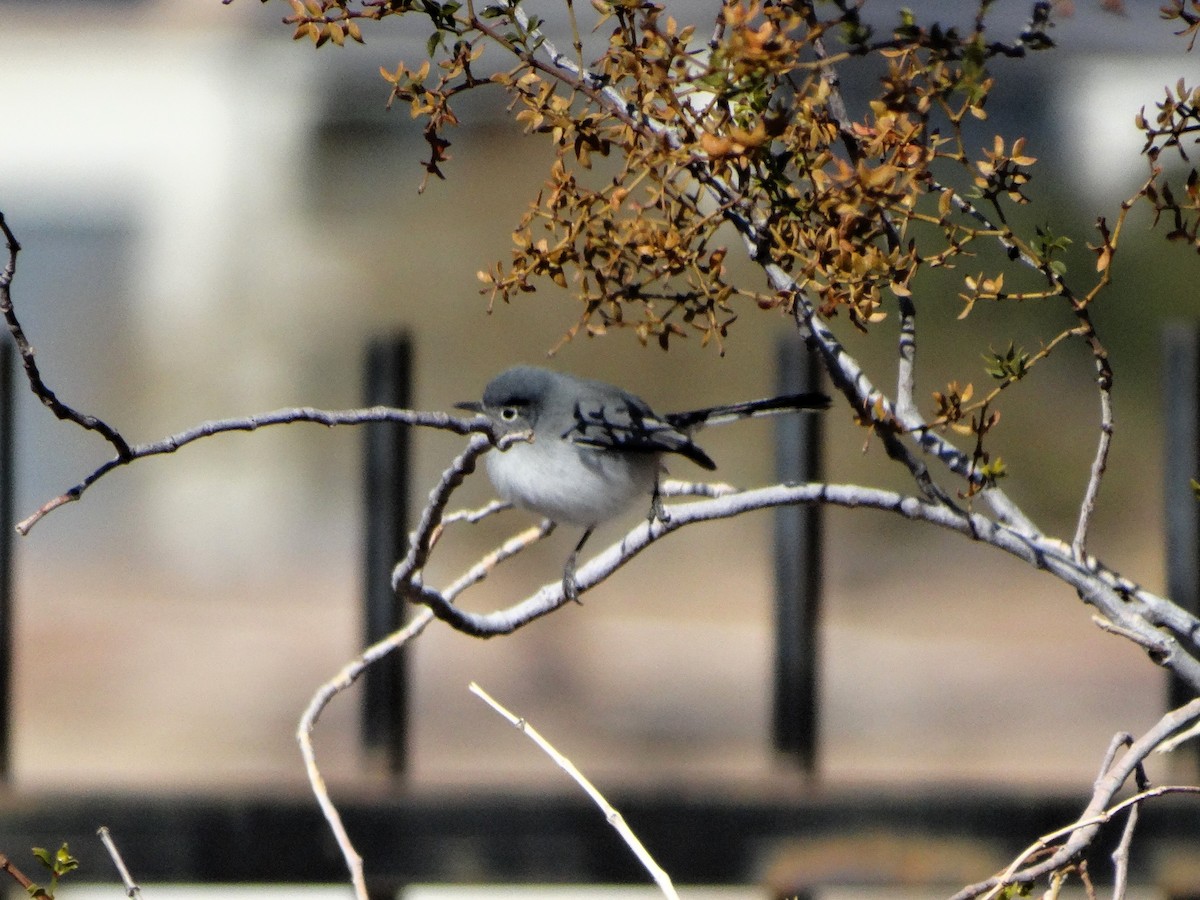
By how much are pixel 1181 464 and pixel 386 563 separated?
1.34 meters

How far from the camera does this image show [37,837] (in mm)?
2582

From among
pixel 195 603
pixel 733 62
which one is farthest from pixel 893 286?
pixel 195 603

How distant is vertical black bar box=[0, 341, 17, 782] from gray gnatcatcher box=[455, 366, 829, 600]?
83 cm

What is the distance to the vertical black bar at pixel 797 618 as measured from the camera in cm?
258

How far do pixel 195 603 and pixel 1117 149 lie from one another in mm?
7765

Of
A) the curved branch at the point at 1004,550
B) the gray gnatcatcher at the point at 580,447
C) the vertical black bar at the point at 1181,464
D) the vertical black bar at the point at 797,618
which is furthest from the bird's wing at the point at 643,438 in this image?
the curved branch at the point at 1004,550

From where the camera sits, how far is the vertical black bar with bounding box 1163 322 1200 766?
2.49 meters

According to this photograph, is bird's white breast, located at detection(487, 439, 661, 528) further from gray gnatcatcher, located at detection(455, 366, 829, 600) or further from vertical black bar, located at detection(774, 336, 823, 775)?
vertical black bar, located at detection(774, 336, 823, 775)

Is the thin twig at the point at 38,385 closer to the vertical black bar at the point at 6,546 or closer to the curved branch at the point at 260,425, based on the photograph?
the curved branch at the point at 260,425

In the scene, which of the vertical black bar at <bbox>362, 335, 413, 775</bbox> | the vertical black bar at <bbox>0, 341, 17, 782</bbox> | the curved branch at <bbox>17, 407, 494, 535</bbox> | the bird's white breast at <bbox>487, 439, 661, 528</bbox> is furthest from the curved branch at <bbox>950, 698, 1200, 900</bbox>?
the vertical black bar at <bbox>0, 341, 17, 782</bbox>

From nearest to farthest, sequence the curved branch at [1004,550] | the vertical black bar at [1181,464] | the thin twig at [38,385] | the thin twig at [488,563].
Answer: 1. the thin twig at [38,385]
2. the curved branch at [1004,550]
3. the thin twig at [488,563]
4. the vertical black bar at [1181,464]

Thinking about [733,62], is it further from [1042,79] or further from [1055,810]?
[1042,79]

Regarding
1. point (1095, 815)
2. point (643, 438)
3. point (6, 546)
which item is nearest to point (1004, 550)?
point (1095, 815)

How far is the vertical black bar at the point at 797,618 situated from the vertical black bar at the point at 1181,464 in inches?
22.9
